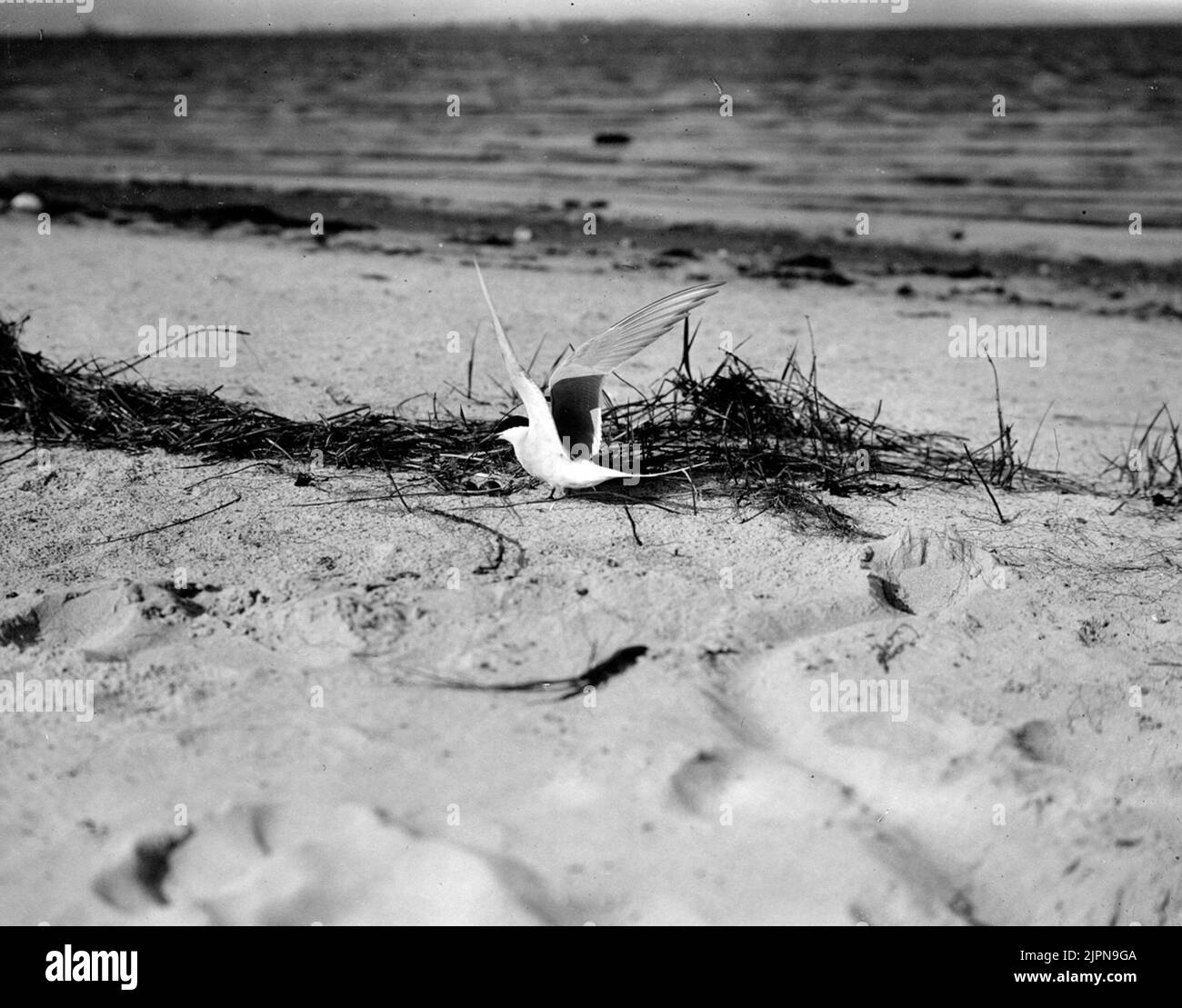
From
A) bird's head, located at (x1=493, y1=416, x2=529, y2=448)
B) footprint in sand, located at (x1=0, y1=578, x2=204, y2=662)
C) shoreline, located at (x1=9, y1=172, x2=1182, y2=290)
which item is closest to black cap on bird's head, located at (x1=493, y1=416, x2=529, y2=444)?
bird's head, located at (x1=493, y1=416, x2=529, y2=448)

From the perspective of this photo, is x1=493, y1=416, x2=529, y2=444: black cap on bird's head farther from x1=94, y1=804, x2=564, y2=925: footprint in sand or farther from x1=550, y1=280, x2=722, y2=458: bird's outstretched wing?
x1=94, y1=804, x2=564, y2=925: footprint in sand

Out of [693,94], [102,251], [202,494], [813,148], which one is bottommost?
[202,494]

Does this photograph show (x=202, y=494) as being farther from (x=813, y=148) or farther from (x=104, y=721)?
(x=813, y=148)

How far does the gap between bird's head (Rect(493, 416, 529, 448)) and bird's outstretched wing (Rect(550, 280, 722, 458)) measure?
0.09 meters

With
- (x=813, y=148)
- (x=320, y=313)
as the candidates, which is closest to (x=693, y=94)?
(x=813, y=148)

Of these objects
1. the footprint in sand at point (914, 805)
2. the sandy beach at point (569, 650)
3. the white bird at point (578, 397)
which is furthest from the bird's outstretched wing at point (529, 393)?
the footprint in sand at point (914, 805)

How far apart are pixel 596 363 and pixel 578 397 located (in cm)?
13

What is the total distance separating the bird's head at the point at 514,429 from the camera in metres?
2.59

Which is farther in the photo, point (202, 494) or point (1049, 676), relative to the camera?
point (202, 494)

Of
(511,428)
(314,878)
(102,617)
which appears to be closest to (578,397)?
(511,428)

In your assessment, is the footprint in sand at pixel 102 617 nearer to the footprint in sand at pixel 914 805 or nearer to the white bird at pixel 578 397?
the white bird at pixel 578 397

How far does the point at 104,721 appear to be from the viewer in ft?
6.42

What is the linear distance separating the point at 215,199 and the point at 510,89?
10.4 metres

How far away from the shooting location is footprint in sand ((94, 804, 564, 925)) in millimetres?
1618
